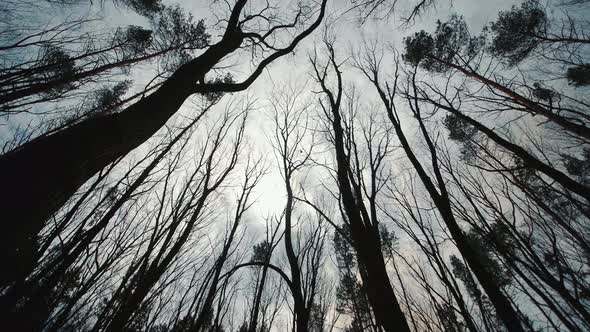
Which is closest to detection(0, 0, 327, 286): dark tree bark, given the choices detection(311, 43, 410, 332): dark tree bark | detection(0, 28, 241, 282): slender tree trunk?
detection(0, 28, 241, 282): slender tree trunk

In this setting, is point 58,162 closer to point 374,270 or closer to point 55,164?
point 55,164

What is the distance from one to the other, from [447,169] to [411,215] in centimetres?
193

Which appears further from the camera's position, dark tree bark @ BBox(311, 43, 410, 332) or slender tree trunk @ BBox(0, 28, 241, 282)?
dark tree bark @ BBox(311, 43, 410, 332)

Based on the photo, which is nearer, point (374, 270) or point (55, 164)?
point (55, 164)

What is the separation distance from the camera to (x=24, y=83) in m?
3.09

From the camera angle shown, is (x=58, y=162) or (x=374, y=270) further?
(x=374, y=270)

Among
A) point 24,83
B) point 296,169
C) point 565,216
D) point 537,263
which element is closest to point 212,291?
point 296,169

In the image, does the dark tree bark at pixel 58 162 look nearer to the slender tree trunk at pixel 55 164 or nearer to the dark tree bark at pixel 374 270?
the slender tree trunk at pixel 55 164

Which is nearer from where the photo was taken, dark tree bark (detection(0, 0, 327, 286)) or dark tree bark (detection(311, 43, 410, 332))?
dark tree bark (detection(0, 0, 327, 286))

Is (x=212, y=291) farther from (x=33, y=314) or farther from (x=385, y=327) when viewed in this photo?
(x=385, y=327)

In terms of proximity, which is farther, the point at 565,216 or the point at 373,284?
the point at 565,216

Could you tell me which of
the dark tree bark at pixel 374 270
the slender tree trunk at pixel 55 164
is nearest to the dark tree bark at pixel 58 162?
the slender tree trunk at pixel 55 164

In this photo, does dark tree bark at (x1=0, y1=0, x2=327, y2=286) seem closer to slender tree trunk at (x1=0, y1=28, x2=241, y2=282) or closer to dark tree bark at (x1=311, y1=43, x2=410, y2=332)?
slender tree trunk at (x1=0, y1=28, x2=241, y2=282)

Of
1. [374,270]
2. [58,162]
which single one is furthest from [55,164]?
[374,270]
